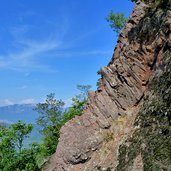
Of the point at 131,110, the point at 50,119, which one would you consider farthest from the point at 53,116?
the point at 131,110

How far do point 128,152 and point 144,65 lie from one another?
11251 millimetres

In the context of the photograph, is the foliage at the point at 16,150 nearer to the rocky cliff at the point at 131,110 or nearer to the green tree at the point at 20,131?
the green tree at the point at 20,131

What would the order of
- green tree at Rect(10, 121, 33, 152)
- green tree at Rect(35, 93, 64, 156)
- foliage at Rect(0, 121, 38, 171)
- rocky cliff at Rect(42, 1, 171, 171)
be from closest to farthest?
rocky cliff at Rect(42, 1, 171, 171)
foliage at Rect(0, 121, 38, 171)
green tree at Rect(10, 121, 33, 152)
green tree at Rect(35, 93, 64, 156)

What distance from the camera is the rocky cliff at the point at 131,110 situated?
32.2 metres

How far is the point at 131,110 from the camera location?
39781 mm

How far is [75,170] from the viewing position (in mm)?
40250

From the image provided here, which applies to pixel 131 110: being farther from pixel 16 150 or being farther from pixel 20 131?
pixel 20 131

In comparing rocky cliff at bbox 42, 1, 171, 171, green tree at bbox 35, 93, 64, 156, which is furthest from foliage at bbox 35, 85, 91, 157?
rocky cliff at bbox 42, 1, 171, 171

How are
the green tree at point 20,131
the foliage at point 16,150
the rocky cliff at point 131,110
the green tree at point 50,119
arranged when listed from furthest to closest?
the green tree at point 50,119 → the green tree at point 20,131 → the foliage at point 16,150 → the rocky cliff at point 131,110

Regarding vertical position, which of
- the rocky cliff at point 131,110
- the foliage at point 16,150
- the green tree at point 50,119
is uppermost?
the green tree at point 50,119

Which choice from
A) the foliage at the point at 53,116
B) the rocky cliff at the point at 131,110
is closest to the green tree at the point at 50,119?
the foliage at the point at 53,116

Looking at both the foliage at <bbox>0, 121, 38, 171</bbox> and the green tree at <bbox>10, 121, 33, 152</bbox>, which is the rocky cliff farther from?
the green tree at <bbox>10, 121, 33, 152</bbox>

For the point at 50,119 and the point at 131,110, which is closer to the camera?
the point at 131,110

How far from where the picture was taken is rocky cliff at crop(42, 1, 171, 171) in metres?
32.2
